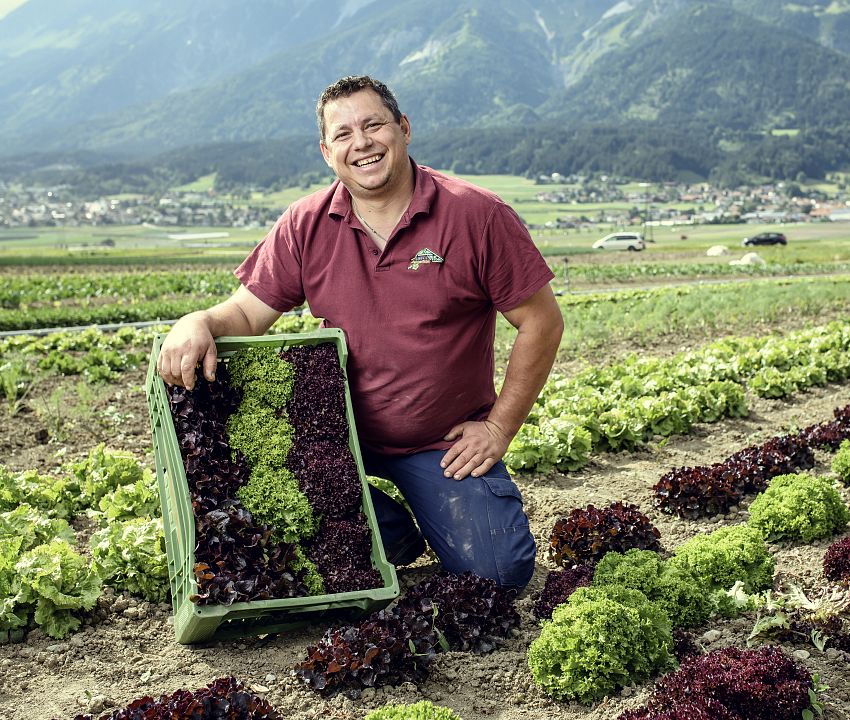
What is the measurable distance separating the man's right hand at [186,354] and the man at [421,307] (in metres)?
0.22

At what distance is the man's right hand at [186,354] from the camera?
404 cm

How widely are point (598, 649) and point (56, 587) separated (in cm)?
243

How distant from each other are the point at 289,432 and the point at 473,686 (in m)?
1.43

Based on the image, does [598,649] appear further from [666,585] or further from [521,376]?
[521,376]

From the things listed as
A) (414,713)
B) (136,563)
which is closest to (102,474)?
(136,563)

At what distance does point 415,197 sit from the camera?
4.52m

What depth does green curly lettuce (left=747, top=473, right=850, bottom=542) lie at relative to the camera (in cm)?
500

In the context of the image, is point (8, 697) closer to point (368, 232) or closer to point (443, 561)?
point (443, 561)

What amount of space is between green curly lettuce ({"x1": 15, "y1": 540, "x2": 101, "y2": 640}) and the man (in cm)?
128

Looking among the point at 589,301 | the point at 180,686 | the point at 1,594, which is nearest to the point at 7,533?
the point at 1,594

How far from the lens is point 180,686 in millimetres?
3732

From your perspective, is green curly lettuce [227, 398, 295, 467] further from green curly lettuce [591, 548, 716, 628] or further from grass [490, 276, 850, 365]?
grass [490, 276, 850, 365]

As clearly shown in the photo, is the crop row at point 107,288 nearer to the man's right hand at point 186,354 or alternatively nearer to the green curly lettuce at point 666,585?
the man's right hand at point 186,354

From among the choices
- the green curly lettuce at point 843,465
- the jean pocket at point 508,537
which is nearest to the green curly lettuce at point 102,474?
the jean pocket at point 508,537
